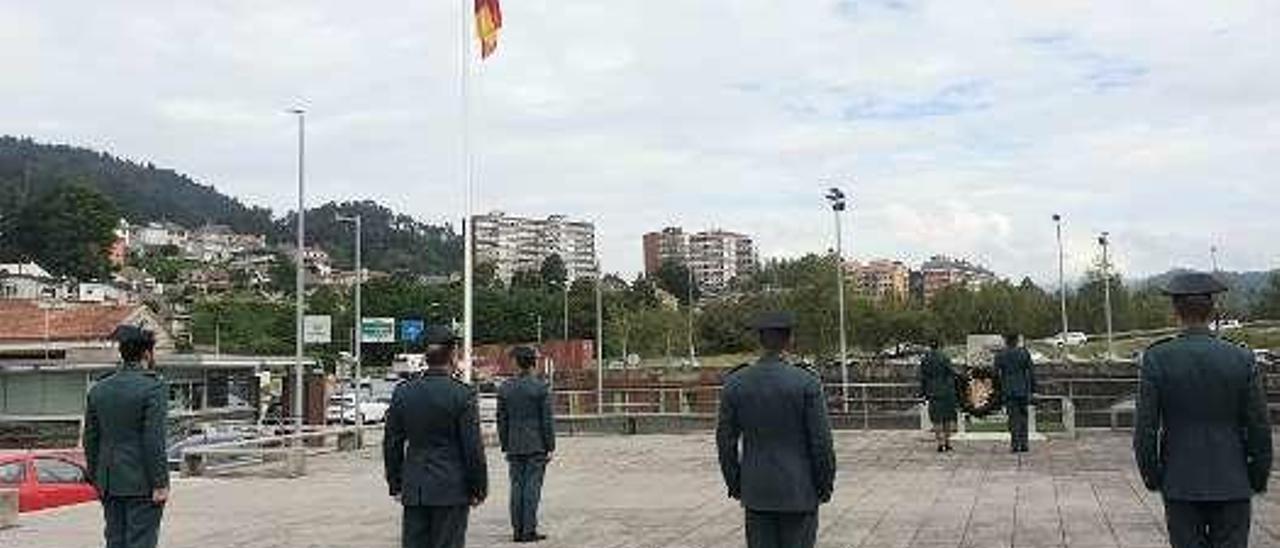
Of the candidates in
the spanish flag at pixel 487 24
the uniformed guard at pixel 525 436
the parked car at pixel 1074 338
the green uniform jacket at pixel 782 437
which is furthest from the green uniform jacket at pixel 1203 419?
the parked car at pixel 1074 338

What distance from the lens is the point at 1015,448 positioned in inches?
832

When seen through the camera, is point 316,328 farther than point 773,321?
Yes

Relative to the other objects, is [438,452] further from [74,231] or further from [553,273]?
[553,273]

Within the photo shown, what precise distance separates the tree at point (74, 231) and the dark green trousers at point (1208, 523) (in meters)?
149

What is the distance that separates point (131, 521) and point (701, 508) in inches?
275

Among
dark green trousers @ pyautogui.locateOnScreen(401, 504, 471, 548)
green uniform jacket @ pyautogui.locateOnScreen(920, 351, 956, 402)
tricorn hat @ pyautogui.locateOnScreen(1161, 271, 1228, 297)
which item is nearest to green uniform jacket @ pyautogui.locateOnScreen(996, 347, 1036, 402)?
green uniform jacket @ pyautogui.locateOnScreen(920, 351, 956, 402)

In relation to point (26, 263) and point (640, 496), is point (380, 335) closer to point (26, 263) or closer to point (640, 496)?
point (640, 496)

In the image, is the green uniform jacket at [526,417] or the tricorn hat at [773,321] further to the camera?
the green uniform jacket at [526,417]

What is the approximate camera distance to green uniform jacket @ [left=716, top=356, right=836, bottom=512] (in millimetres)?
7418

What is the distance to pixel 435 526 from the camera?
8.64 metres

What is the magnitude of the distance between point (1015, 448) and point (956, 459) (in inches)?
47.1

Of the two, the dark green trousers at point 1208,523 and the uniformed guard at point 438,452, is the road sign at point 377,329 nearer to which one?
the uniformed guard at point 438,452

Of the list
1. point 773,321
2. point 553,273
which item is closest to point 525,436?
point 773,321

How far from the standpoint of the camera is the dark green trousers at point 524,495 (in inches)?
496
